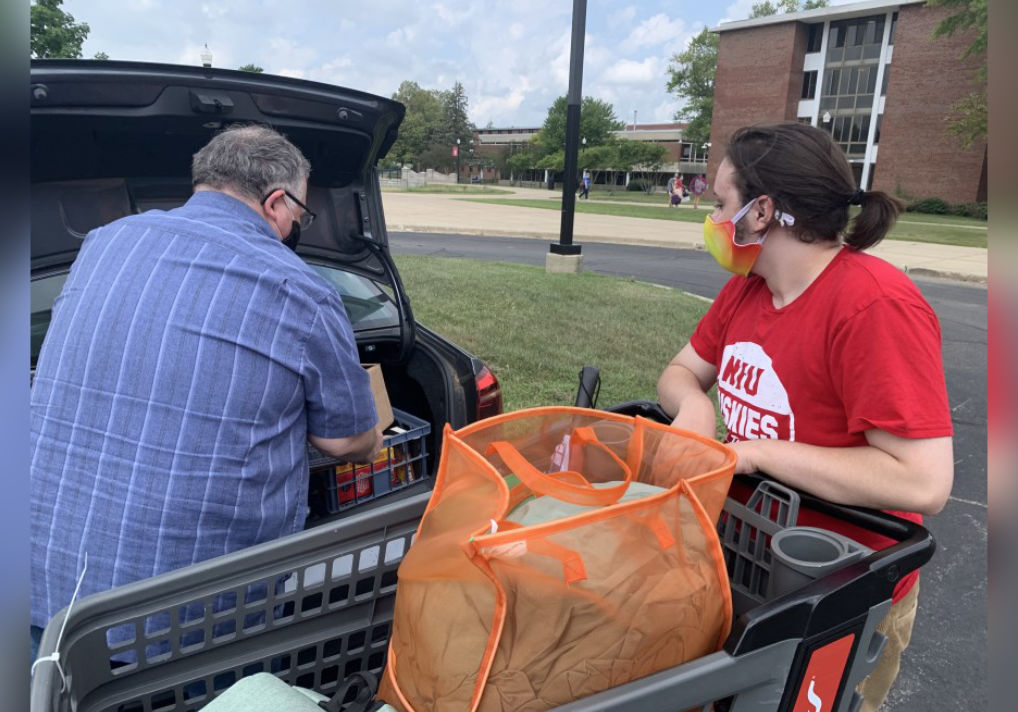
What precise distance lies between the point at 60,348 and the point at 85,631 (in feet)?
2.52

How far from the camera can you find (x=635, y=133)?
85875mm

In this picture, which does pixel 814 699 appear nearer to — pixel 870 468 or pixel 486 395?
pixel 870 468

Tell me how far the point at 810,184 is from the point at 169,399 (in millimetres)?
1635

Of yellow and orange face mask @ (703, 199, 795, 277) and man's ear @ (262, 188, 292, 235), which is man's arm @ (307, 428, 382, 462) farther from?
yellow and orange face mask @ (703, 199, 795, 277)

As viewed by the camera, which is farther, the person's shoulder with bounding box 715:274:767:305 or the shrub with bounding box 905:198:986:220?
the shrub with bounding box 905:198:986:220

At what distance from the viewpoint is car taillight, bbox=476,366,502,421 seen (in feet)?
9.80

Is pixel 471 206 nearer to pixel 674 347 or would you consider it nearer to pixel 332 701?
pixel 674 347

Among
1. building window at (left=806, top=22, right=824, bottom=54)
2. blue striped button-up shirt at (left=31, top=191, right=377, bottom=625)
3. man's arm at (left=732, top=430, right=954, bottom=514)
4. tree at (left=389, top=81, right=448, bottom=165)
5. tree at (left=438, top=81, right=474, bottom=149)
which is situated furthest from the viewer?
tree at (left=438, top=81, right=474, bottom=149)

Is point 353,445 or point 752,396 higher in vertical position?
point 752,396

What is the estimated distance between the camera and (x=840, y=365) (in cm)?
162

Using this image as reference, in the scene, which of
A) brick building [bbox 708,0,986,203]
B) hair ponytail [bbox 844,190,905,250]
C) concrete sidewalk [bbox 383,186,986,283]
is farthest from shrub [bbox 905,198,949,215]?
hair ponytail [bbox 844,190,905,250]

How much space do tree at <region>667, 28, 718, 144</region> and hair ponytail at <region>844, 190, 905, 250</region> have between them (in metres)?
63.3

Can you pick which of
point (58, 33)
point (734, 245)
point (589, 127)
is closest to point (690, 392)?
point (734, 245)

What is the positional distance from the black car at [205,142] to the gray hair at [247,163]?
404 millimetres
